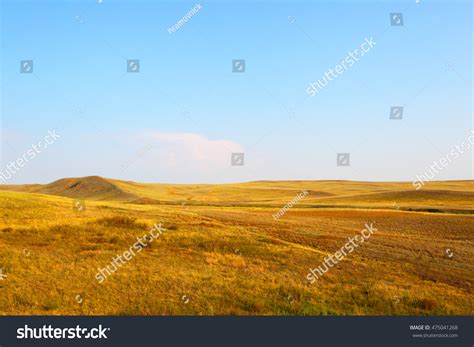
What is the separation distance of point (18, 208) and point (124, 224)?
48.0ft

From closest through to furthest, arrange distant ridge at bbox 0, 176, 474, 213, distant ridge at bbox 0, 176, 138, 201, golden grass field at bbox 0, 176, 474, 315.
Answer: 1. golden grass field at bbox 0, 176, 474, 315
2. distant ridge at bbox 0, 176, 474, 213
3. distant ridge at bbox 0, 176, 138, 201

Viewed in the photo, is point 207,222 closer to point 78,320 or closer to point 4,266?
point 4,266

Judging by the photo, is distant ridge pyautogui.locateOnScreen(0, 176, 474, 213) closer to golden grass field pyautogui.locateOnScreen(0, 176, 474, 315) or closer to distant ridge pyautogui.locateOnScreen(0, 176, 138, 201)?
distant ridge pyautogui.locateOnScreen(0, 176, 138, 201)

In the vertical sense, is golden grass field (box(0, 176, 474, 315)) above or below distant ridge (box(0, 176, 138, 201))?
below

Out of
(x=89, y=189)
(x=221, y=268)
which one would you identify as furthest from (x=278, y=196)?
(x=221, y=268)

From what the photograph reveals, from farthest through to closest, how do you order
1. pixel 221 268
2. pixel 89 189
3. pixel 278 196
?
pixel 89 189 → pixel 278 196 → pixel 221 268

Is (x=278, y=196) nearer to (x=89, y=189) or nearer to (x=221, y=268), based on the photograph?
(x=89, y=189)

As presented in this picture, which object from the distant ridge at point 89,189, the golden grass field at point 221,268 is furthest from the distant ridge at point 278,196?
the golden grass field at point 221,268

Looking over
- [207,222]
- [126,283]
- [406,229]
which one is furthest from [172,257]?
[406,229]

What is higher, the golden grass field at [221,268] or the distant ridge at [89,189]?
the distant ridge at [89,189]

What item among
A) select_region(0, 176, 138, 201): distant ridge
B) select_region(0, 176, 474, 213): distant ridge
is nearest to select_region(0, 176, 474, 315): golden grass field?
select_region(0, 176, 474, 213): distant ridge

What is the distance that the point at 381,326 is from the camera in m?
15.3

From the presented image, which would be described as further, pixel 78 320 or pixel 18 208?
pixel 18 208

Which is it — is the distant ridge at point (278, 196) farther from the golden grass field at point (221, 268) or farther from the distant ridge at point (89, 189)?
the golden grass field at point (221, 268)
